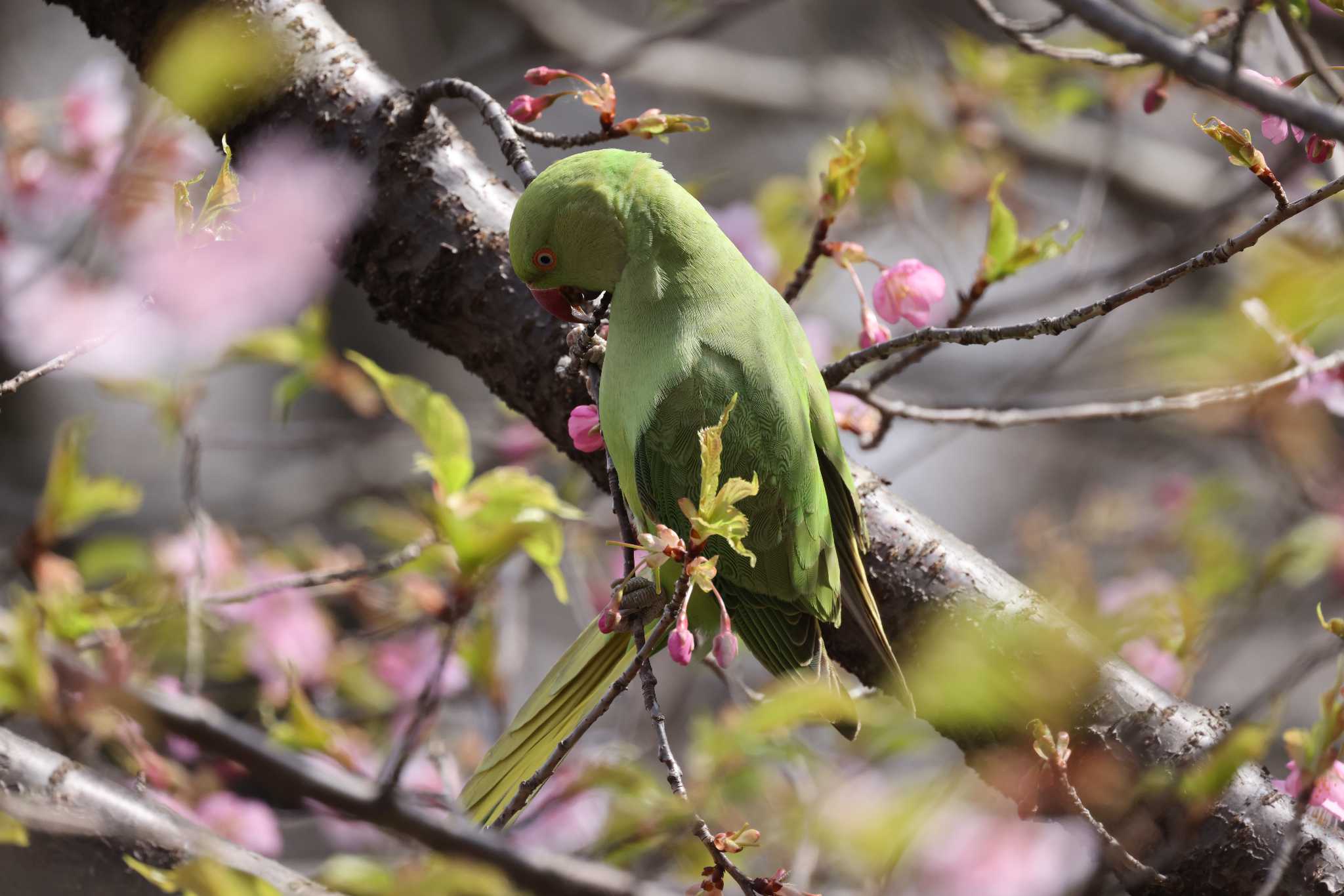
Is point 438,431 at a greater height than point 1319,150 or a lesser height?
lesser

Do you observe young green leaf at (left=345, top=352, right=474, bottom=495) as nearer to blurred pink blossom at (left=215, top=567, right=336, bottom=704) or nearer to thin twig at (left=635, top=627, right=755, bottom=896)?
thin twig at (left=635, top=627, right=755, bottom=896)

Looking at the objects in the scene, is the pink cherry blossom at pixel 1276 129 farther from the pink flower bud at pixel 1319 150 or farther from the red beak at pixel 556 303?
the red beak at pixel 556 303

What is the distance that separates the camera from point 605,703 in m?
1.04

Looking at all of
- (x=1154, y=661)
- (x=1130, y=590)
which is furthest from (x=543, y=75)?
(x=1130, y=590)

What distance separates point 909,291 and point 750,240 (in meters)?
0.68

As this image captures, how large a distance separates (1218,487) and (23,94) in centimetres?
392

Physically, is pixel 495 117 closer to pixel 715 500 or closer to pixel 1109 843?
pixel 715 500

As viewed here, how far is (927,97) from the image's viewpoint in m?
3.75

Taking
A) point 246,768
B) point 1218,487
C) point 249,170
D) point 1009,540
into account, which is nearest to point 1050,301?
point 1218,487

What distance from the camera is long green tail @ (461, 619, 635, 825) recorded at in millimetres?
1460

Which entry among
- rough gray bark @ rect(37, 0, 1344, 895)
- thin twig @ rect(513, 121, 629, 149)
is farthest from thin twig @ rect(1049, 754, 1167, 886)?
thin twig @ rect(513, 121, 629, 149)

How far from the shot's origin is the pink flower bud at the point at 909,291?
1.65 m

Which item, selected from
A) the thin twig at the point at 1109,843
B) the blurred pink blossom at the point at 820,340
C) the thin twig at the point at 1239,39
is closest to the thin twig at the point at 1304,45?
the thin twig at the point at 1239,39

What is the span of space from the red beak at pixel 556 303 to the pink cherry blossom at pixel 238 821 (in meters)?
1.21
